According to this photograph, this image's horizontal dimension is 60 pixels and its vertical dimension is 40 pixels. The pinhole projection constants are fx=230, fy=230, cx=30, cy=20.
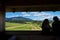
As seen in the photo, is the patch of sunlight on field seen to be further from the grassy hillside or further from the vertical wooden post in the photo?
the vertical wooden post

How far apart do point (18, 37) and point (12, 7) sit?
1057mm

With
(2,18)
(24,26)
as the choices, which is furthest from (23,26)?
(2,18)

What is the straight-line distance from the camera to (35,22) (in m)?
7.81

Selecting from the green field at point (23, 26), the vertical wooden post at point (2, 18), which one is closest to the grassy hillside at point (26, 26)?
the green field at point (23, 26)

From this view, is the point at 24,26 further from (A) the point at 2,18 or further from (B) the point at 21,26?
(A) the point at 2,18

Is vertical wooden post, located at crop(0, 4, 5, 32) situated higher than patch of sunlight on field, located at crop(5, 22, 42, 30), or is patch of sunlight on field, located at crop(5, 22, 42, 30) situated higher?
vertical wooden post, located at crop(0, 4, 5, 32)

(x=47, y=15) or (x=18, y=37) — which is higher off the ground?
(x=47, y=15)

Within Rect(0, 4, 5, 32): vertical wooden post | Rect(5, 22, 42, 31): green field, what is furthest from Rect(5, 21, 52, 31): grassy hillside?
Rect(0, 4, 5, 32): vertical wooden post

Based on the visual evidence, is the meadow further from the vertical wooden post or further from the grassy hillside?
the vertical wooden post

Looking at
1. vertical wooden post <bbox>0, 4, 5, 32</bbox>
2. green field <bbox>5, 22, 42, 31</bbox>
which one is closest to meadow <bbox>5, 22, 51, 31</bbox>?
green field <bbox>5, 22, 42, 31</bbox>

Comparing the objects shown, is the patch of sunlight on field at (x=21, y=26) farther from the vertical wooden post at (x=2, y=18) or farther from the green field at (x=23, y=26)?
the vertical wooden post at (x=2, y=18)

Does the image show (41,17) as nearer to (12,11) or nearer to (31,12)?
(31,12)

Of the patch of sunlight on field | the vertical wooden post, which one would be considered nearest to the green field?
the patch of sunlight on field

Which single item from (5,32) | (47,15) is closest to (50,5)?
(47,15)
